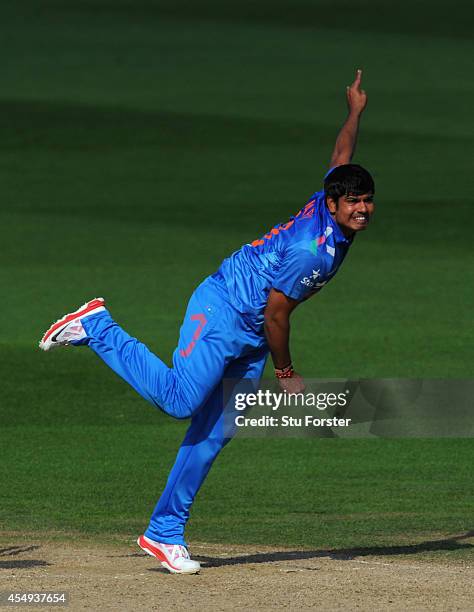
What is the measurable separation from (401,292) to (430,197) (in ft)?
20.5

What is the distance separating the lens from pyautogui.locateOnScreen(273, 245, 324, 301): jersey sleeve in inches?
312

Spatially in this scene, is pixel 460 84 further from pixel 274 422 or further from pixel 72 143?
pixel 274 422

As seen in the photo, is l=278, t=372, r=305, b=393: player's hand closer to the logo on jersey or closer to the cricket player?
the cricket player

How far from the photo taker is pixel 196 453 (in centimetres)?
840

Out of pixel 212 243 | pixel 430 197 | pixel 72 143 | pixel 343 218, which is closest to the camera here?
pixel 343 218

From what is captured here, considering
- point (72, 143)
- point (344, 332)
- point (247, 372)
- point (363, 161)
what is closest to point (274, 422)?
point (247, 372)

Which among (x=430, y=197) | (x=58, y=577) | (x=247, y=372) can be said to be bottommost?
(x=58, y=577)

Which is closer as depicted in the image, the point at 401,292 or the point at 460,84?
the point at 401,292

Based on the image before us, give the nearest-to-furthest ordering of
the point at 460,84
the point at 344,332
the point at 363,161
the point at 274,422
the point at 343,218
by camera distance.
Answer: the point at 343,218
the point at 274,422
the point at 344,332
the point at 363,161
the point at 460,84

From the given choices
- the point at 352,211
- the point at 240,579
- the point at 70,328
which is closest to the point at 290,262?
the point at 352,211

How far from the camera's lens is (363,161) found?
26.7 metres

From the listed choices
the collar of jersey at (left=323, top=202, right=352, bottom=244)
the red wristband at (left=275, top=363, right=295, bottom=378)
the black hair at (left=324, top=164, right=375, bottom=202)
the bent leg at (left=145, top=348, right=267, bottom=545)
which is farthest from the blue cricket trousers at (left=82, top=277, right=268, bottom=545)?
the black hair at (left=324, top=164, right=375, bottom=202)

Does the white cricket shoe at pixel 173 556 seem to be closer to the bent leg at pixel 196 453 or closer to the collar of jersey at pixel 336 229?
the bent leg at pixel 196 453

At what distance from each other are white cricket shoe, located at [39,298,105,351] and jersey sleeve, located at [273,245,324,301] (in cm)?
118
